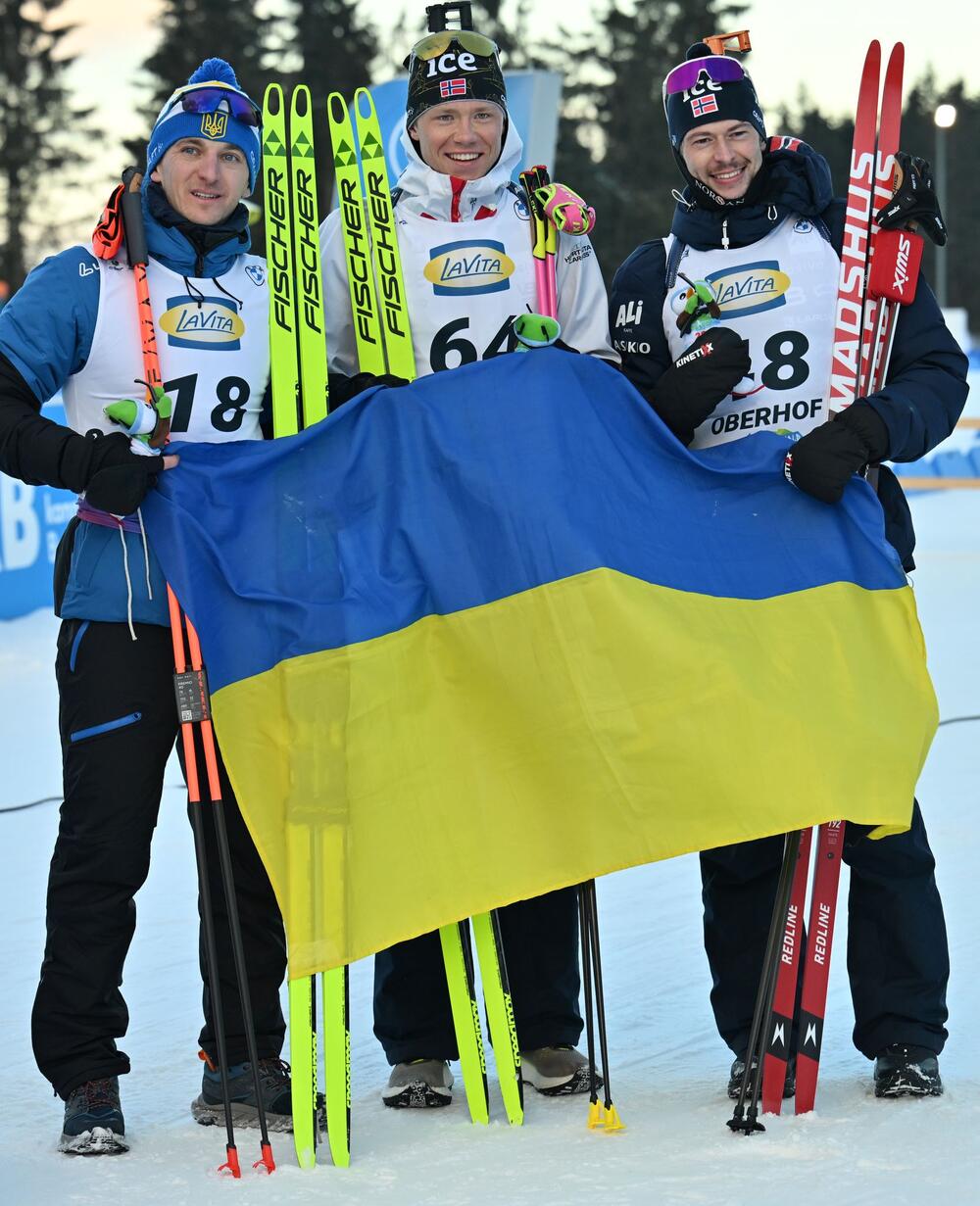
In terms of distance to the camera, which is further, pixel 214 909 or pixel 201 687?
pixel 214 909

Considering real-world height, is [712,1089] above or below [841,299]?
below

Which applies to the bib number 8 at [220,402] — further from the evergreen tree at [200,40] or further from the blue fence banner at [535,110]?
the evergreen tree at [200,40]

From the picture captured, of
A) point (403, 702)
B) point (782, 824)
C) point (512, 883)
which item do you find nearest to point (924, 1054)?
point (782, 824)

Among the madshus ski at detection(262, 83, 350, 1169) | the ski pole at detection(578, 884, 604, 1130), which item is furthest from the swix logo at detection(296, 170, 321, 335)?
the ski pole at detection(578, 884, 604, 1130)


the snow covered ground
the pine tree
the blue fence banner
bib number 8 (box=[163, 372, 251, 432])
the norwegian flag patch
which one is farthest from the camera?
the pine tree

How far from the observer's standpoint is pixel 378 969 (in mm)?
3369

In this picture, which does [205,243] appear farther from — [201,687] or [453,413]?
[201,687]

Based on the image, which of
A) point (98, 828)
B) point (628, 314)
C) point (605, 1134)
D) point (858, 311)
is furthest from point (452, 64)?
point (605, 1134)

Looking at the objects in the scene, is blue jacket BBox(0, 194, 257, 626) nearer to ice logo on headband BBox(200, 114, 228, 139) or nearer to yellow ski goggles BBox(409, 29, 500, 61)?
ice logo on headband BBox(200, 114, 228, 139)

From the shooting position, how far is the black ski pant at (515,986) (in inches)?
131

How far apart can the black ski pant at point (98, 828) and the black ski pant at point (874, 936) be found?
1161 mm

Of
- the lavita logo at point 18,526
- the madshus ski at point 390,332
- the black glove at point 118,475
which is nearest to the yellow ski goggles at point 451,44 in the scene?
the madshus ski at point 390,332

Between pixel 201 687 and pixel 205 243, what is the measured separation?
2.97ft

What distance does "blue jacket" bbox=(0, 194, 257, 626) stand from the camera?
9.83 ft
